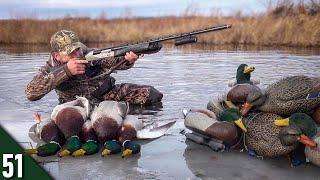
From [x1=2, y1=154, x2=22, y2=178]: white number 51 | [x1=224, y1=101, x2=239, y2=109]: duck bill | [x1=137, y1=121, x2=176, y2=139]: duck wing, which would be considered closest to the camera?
[x1=2, y1=154, x2=22, y2=178]: white number 51

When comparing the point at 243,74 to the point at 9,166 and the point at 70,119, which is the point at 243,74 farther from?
the point at 9,166

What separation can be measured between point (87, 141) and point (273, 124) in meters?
2.05

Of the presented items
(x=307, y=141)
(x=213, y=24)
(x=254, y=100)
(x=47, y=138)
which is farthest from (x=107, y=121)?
(x=213, y=24)

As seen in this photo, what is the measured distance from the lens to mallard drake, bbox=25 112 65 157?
5.38 meters

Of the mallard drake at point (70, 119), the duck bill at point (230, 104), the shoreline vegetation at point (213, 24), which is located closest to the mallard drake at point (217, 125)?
the duck bill at point (230, 104)

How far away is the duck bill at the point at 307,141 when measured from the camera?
4.71 metres

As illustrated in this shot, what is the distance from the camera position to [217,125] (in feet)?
18.0

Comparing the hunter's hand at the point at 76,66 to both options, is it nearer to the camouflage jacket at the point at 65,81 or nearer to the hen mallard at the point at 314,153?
the camouflage jacket at the point at 65,81

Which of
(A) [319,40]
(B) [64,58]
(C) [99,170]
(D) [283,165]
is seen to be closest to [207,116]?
(D) [283,165]

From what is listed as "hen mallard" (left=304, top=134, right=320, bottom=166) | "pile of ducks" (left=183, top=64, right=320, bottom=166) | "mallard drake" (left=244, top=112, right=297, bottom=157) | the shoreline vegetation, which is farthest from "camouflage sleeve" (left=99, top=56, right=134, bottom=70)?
the shoreline vegetation

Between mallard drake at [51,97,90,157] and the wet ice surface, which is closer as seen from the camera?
the wet ice surface

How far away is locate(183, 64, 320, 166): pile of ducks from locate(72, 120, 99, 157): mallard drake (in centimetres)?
116

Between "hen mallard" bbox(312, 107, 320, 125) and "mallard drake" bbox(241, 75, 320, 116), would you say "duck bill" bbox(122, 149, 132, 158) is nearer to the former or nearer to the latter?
"mallard drake" bbox(241, 75, 320, 116)

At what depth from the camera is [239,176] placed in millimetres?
4656
